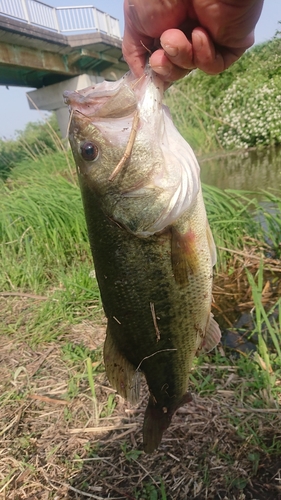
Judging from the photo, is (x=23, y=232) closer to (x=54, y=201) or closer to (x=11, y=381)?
(x=54, y=201)

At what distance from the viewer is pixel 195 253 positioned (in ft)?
5.13

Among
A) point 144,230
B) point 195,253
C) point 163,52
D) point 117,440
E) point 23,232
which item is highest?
point 163,52

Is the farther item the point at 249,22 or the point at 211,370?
the point at 211,370

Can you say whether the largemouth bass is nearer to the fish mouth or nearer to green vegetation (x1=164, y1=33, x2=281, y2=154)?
the fish mouth

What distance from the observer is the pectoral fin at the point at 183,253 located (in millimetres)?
1535

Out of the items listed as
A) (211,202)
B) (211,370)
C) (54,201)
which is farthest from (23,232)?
(211,370)

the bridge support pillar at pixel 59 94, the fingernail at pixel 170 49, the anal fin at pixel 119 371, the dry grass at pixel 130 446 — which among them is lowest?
the dry grass at pixel 130 446

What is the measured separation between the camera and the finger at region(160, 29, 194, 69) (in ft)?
4.39

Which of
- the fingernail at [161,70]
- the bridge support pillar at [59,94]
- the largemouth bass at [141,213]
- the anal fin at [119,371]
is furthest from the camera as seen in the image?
the bridge support pillar at [59,94]

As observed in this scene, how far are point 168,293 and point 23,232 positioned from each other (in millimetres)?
3556

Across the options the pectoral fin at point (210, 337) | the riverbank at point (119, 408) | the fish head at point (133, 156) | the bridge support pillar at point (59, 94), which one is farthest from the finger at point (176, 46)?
the bridge support pillar at point (59, 94)

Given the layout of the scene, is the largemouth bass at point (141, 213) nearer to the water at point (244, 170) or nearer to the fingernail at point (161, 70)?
the fingernail at point (161, 70)

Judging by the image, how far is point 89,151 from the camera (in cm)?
156

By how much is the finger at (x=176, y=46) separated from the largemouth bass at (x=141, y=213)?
12cm
